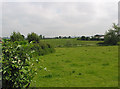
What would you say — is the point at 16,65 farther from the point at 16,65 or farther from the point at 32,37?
the point at 32,37

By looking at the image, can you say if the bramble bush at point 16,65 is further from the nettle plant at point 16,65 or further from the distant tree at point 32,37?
the distant tree at point 32,37

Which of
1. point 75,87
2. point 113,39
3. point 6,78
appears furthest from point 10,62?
point 113,39

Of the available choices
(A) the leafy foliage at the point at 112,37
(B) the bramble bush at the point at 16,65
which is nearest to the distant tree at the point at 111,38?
(A) the leafy foliage at the point at 112,37

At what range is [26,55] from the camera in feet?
13.1

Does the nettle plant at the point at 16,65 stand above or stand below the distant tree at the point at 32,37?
below

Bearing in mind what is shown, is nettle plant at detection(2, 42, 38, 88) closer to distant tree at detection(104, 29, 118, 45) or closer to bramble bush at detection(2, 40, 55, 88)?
bramble bush at detection(2, 40, 55, 88)

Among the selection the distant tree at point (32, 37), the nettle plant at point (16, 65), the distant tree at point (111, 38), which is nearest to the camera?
the nettle plant at point (16, 65)

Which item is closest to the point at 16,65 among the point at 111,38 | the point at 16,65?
the point at 16,65

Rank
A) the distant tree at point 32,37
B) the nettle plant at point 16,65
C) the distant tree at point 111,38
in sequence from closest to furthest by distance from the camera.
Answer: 1. the nettle plant at point 16,65
2. the distant tree at point 32,37
3. the distant tree at point 111,38

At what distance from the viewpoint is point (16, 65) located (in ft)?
12.3

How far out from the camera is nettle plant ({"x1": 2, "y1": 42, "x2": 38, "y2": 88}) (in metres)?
3.78

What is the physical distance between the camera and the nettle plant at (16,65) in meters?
3.78

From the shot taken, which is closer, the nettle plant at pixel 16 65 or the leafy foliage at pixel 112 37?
the nettle plant at pixel 16 65

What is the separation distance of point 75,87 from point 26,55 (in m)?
3.48
